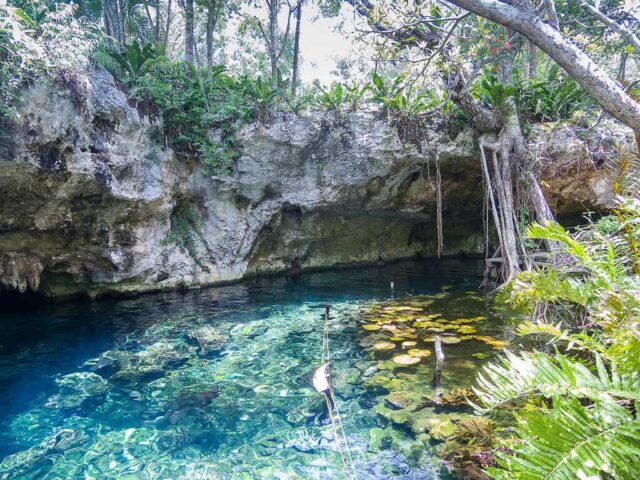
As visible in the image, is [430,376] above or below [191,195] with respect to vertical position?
below

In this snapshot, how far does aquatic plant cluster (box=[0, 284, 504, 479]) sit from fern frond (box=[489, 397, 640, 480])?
5.18ft

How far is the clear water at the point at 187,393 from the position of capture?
3467 millimetres

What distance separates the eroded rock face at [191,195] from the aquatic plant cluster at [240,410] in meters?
3.37

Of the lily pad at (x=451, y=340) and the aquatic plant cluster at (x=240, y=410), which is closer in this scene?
the aquatic plant cluster at (x=240, y=410)

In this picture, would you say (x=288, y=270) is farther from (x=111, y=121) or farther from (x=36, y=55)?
(x=36, y=55)

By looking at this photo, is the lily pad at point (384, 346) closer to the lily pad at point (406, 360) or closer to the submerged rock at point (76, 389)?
the lily pad at point (406, 360)

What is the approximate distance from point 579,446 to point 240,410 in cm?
335

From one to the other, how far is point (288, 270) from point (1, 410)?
946 cm

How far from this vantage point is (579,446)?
1.84 meters

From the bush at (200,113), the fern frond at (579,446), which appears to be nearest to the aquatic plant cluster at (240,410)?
the fern frond at (579,446)

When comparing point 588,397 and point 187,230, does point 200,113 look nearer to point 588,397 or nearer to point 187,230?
point 187,230

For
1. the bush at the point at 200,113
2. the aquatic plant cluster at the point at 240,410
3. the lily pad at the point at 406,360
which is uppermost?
the bush at the point at 200,113

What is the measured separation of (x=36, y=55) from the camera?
6.39 meters

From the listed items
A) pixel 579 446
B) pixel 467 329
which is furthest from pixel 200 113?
pixel 579 446
